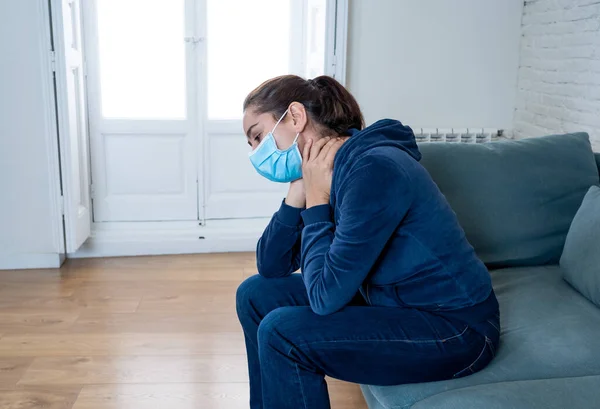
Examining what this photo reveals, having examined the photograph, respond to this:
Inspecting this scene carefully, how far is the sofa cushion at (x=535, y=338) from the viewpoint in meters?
1.42

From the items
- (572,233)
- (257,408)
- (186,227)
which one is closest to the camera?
(257,408)

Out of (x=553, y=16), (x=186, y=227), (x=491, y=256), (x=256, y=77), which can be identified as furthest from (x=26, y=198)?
(x=553, y=16)

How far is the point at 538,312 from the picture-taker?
69.6 inches

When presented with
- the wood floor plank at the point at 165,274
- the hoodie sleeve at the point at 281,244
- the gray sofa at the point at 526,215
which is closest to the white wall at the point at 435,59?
the wood floor plank at the point at 165,274

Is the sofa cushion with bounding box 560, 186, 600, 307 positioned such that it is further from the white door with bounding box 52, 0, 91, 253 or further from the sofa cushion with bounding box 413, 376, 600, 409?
the white door with bounding box 52, 0, 91, 253

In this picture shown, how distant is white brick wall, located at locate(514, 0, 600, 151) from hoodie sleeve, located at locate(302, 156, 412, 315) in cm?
187

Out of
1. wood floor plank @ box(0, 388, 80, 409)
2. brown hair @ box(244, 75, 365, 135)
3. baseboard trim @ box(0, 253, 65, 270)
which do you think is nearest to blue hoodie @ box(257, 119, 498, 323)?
brown hair @ box(244, 75, 365, 135)

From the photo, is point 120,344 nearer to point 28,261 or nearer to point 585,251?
point 28,261

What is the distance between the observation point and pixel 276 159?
1625 millimetres

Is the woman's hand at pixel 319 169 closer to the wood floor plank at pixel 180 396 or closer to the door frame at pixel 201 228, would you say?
the wood floor plank at pixel 180 396

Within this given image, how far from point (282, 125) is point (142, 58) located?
2326 millimetres

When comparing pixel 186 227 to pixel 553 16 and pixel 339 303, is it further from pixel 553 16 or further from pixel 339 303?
pixel 339 303

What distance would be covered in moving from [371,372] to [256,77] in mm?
2693

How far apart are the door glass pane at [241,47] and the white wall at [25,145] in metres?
0.98
